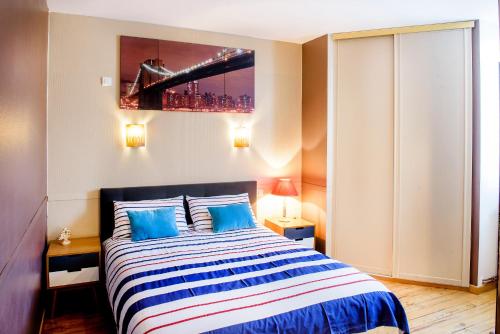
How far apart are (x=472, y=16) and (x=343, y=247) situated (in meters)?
2.67

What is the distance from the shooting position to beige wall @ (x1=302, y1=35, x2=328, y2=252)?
156 inches

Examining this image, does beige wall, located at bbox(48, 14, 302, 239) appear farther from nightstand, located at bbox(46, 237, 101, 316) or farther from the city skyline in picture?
nightstand, located at bbox(46, 237, 101, 316)

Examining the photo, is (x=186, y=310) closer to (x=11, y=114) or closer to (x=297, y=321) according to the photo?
(x=297, y=321)

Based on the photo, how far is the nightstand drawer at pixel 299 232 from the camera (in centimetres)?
381

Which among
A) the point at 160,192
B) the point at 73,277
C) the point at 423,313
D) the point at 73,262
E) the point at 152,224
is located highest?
the point at 160,192

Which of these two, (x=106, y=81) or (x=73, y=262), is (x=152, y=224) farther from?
(x=106, y=81)

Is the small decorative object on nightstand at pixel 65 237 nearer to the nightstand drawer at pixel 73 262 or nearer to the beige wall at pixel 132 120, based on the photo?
the beige wall at pixel 132 120

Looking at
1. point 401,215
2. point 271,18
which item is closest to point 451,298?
point 401,215

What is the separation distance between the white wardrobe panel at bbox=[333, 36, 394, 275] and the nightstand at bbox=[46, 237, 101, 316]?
2533mm

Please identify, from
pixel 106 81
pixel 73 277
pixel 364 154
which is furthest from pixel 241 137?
pixel 73 277

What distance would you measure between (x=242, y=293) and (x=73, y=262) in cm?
173

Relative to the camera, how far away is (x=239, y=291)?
206 cm

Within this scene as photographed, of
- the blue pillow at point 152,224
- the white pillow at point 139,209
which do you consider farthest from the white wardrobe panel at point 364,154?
the blue pillow at point 152,224

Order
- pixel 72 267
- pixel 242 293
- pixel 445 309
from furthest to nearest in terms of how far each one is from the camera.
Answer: pixel 445 309 → pixel 72 267 → pixel 242 293
